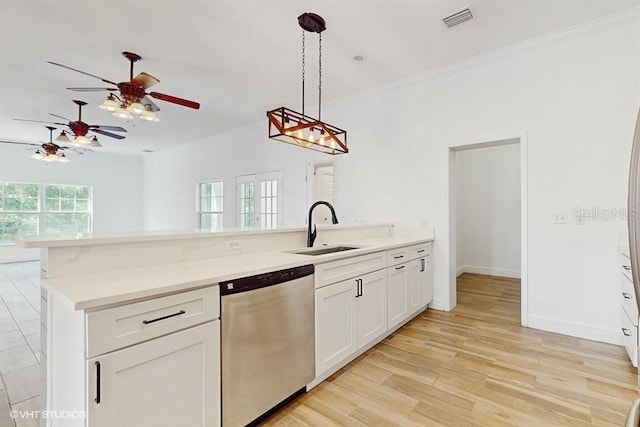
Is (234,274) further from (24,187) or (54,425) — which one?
(24,187)

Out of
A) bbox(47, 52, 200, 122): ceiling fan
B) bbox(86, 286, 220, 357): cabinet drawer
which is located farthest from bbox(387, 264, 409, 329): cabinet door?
bbox(47, 52, 200, 122): ceiling fan

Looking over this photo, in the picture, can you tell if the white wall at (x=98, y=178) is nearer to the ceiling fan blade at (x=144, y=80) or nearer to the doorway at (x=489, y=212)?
the ceiling fan blade at (x=144, y=80)

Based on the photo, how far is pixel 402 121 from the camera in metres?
4.12

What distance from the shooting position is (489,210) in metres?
5.82

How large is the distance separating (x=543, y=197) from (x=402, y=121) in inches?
74.0

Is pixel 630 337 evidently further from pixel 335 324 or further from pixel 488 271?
pixel 488 271

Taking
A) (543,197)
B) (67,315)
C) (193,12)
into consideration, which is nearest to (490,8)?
(543,197)

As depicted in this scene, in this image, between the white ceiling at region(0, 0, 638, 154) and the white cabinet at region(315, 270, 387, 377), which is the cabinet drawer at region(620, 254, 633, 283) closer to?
the white cabinet at region(315, 270, 387, 377)

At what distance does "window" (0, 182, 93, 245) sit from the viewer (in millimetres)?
7305

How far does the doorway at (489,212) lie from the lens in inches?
216

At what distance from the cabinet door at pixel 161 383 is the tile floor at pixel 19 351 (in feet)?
3.53

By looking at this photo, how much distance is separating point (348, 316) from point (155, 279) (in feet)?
4.63

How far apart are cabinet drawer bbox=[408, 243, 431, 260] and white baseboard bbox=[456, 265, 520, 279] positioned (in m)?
2.54

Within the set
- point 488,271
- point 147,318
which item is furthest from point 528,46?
point 147,318
